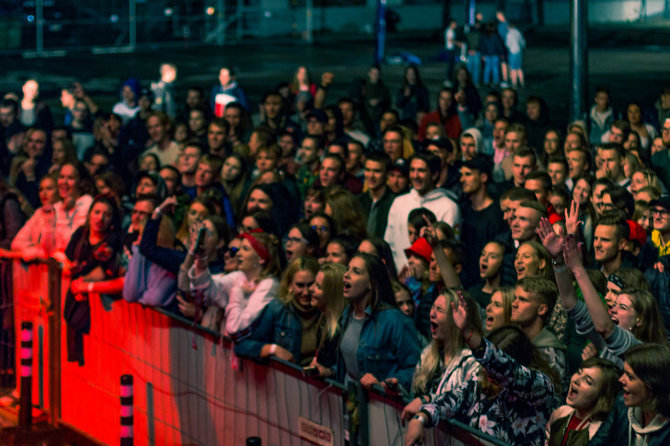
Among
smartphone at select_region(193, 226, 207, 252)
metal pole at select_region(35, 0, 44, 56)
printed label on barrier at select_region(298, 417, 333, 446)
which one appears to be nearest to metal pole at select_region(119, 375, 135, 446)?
smartphone at select_region(193, 226, 207, 252)

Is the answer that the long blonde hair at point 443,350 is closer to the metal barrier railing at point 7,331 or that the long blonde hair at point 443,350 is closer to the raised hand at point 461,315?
the raised hand at point 461,315

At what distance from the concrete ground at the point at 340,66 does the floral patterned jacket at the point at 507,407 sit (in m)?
17.2

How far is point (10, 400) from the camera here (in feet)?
32.5

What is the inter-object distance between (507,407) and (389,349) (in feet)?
3.70

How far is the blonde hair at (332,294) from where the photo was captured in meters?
7.13

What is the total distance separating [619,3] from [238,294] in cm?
3392

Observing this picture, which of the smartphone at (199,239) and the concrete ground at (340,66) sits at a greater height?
the concrete ground at (340,66)

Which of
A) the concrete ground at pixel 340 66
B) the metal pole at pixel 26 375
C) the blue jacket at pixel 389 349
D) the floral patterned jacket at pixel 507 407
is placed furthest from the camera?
the concrete ground at pixel 340 66

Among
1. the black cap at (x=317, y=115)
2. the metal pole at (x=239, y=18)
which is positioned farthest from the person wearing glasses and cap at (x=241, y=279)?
the metal pole at (x=239, y=18)

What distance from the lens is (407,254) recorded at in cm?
856

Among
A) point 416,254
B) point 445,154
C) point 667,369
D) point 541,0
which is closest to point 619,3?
point 541,0

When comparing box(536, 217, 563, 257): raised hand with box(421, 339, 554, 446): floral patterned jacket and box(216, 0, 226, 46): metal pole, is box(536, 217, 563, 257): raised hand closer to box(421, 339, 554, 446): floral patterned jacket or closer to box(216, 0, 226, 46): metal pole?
box(421, 339, 554, 446): floral patterned jacket

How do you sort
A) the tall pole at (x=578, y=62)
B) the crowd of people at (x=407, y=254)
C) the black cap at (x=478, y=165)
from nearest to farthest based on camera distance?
the crowd of people at (x=407, y=254)
the black cap at (x=478, y=165)
the tall pole at (x=578, y=62)

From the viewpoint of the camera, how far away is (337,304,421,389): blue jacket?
22.3 ft
